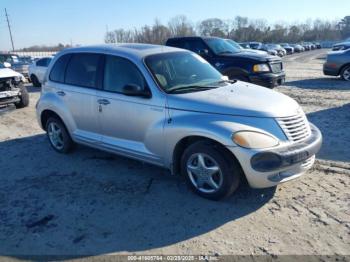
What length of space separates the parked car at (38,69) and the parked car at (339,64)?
41.9 ft

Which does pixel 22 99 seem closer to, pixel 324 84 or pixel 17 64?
pixel 324 84

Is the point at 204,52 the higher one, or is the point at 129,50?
the point at 129,50

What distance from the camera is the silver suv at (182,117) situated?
3.85m

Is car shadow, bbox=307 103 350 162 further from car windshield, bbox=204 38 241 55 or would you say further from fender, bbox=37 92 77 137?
fender, bbox=37 92 77 137

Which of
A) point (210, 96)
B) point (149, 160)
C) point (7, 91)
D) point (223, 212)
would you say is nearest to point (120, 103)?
point (149, 160)

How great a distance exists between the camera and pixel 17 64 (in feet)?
68.0

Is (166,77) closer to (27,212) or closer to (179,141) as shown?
(179,141)

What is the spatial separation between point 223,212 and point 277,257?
914 millimetres

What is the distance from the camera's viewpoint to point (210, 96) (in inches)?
169

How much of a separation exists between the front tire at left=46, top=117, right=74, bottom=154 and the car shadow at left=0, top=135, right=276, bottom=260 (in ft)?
1.51

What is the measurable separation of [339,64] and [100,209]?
13.2 m

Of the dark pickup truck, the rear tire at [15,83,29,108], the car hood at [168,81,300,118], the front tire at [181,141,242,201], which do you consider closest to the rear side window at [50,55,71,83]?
the car hood at [168,81,300,118]

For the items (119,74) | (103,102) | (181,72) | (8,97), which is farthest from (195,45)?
(103,102)

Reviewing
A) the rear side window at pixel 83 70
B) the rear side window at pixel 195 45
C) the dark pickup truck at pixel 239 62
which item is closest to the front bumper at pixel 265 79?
the dark pickup truck at pixel 239 62
